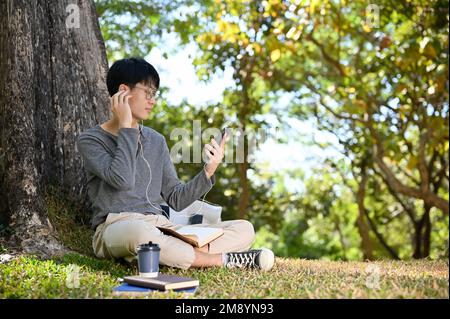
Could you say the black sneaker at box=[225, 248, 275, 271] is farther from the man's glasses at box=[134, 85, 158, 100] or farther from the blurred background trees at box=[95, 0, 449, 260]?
the blurred background trees at box=[95, 0, 449, 260]

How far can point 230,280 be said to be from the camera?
11.1 ft

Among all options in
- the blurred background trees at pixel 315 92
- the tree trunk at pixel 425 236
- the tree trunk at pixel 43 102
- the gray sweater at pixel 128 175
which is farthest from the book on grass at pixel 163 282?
the tree trunk at pixel 425 236

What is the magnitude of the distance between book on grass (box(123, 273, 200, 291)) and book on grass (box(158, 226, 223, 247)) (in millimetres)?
571

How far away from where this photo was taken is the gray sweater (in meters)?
3.66

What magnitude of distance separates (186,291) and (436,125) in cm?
530

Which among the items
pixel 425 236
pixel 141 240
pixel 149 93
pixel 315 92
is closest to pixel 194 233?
pixel 141 240

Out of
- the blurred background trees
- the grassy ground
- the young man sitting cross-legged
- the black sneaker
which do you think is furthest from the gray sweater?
the blurred background trees

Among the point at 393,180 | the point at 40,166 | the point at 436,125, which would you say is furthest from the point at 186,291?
the point at 393,180

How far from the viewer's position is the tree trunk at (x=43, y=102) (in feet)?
13.9

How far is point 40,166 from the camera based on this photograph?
4.54m

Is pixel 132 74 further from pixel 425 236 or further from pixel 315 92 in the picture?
pixel 425 236

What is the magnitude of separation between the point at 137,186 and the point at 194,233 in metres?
0.49
